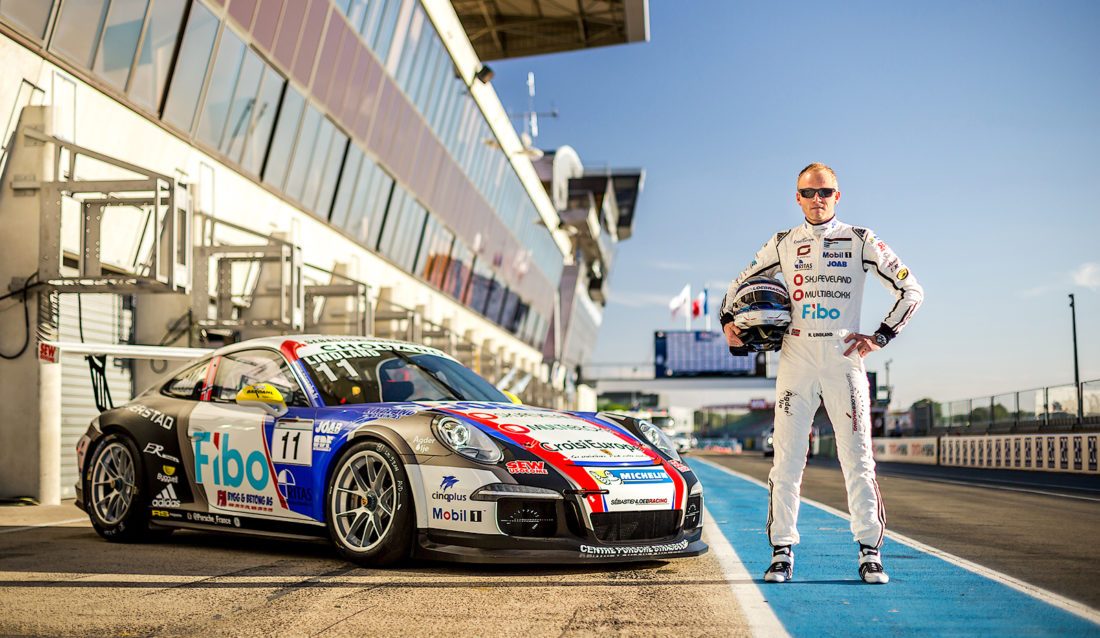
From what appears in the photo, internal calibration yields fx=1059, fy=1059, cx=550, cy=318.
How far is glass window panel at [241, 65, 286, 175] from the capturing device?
16375 mm

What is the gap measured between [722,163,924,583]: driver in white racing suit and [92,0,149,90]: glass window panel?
371 inches

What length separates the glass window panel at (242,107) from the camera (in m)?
15.6

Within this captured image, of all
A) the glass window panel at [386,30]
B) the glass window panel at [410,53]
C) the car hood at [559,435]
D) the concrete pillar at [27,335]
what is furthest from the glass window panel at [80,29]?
the glass window panel at [410,53]

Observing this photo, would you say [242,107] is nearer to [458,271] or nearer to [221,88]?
[221,88]

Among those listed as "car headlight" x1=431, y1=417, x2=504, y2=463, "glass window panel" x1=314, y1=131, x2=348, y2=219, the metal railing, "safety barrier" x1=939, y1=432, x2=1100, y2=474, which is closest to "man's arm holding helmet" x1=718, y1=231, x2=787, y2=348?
"car headlight" x1=431, y1=417, x2=504, y2=463

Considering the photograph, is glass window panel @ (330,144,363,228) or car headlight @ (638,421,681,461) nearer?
car headlight @ (638,421,681,461)

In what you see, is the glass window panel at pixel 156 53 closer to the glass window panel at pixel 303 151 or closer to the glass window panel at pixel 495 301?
the glass window panel at pixel 303 151

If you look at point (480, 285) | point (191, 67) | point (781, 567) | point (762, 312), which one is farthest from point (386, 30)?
point (781, 567)

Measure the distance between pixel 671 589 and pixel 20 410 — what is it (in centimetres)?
732

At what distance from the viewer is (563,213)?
8850cm

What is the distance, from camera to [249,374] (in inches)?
255

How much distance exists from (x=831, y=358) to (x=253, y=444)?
10.5 ft

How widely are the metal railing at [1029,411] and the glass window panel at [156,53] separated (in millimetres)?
18565

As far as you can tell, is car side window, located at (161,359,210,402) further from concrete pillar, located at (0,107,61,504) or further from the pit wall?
the pit wall
